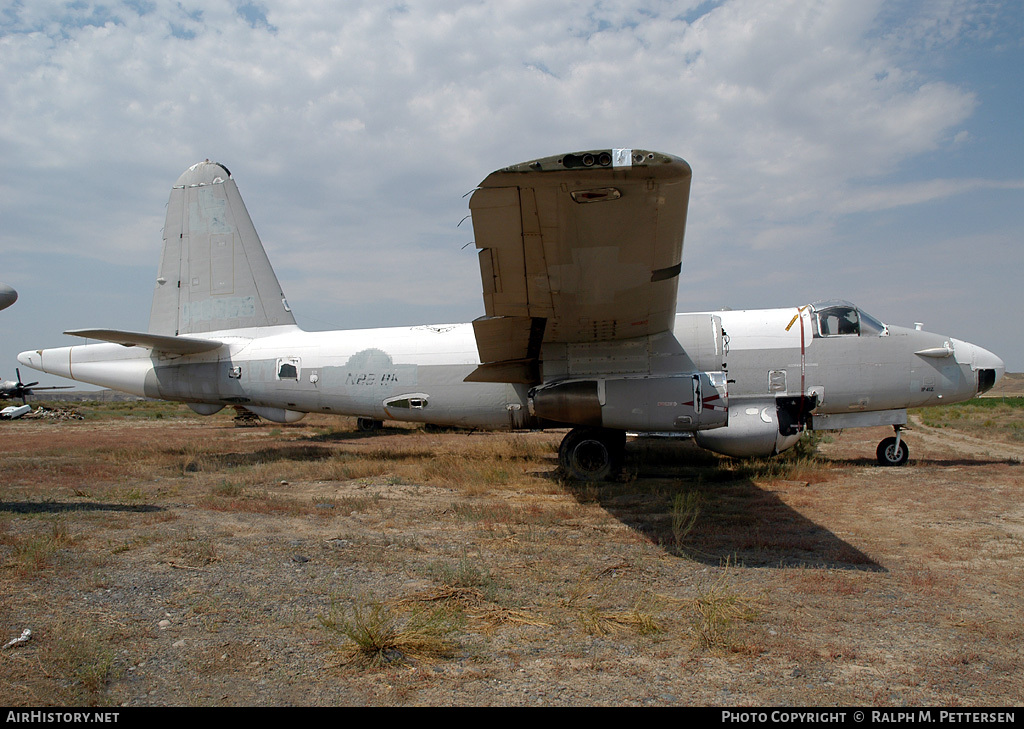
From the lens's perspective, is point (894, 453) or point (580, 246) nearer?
point (580, 246)

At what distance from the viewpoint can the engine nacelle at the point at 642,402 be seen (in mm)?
8094

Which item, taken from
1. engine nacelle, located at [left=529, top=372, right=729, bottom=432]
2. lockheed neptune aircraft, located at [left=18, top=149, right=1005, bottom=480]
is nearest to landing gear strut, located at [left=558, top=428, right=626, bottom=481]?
lockheed neptune aircraft, located at [left=18, top=149, right=1005, bottom=480]

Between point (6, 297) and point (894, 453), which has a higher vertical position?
point (6, 297)

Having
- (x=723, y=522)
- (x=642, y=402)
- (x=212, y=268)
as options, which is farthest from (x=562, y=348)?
(x=212, y=268)

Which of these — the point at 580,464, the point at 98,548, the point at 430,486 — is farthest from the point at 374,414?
the point at 98,548

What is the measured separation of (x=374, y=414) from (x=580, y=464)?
451cm

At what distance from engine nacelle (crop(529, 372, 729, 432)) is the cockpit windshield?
10.7 ft

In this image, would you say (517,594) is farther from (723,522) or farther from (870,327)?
(870,327)

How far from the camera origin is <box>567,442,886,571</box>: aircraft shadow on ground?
18.5 feet

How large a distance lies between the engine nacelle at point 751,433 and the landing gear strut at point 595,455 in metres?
1.40

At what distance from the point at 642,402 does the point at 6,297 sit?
26.7ft

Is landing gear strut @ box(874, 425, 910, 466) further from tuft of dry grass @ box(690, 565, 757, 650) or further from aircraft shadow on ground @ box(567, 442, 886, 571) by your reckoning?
tuft of dry grass @ box(690, 565, 757, 650)

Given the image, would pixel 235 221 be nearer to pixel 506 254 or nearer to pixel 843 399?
pixel 506 254

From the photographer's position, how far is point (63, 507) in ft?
24.5
